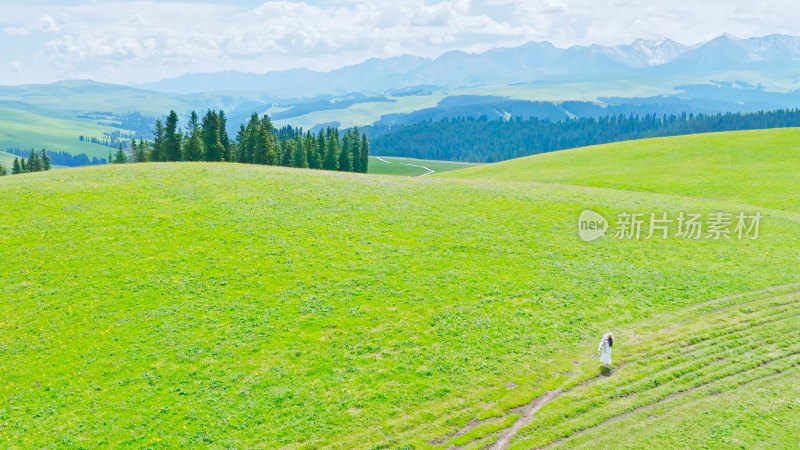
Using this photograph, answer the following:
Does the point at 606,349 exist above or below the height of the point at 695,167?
below

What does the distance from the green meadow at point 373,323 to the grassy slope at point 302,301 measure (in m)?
0.15

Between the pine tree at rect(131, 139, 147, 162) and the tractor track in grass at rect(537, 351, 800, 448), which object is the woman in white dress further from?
the pine tree at rect(131, 139, 147, 162)

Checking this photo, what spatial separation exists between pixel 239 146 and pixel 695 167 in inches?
3513

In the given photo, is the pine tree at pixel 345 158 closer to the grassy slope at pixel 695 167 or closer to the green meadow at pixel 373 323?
the grassy slope at pixel 695 167

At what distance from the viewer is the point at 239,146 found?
10956 cm

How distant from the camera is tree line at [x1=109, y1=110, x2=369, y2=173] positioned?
96625 millimetres

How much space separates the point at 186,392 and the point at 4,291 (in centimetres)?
1817

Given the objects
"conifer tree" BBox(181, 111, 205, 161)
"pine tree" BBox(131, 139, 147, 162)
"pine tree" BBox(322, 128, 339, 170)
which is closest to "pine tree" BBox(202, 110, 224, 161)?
"conifer tree" BBox(181, 111, 205, 161)

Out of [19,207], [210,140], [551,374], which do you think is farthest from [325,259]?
[210,140]

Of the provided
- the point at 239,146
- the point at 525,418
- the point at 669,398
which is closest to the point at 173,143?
the point at 239,146

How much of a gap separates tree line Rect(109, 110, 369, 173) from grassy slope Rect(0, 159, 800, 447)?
150ft

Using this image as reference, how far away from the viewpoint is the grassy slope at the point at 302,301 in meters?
22.0

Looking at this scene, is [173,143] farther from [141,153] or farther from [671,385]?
[671,385]

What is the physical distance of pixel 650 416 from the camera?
21.1 m
